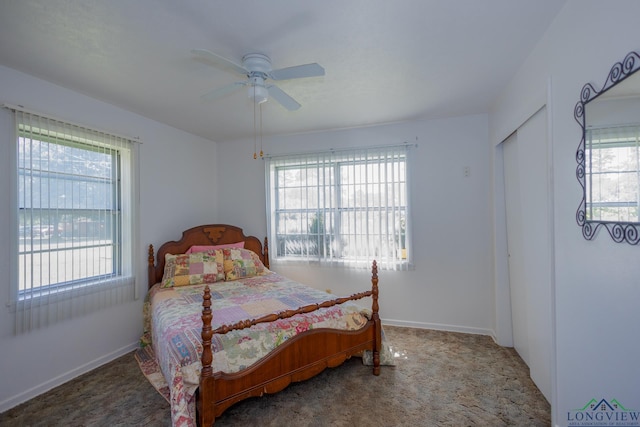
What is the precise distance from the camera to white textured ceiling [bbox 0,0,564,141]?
162 centimetres

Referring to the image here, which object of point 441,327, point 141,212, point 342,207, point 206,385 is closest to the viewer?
point 206,385

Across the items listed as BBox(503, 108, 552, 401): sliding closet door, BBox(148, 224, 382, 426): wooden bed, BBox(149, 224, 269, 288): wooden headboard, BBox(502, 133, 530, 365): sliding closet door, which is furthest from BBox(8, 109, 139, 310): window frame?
BBox(502, 133, 530, 365): sliding closet door

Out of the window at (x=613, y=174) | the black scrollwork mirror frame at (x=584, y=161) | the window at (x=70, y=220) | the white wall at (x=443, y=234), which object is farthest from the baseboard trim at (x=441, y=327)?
the window at (x=70, y=220)

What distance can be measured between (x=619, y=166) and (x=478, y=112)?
2326mm

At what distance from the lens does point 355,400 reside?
2135 mm

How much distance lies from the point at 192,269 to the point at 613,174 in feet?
11.4

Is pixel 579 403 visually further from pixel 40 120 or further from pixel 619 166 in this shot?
pixel 40 120

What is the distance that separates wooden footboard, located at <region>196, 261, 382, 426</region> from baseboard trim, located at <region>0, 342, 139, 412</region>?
1634 mm

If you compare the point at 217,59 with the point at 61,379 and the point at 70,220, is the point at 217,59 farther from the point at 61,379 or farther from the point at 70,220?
the point at 61,379

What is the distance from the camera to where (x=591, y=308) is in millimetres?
1456

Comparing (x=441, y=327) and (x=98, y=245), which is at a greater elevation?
(x=98, y=245)

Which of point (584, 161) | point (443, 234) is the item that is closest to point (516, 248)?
point (443, 234)

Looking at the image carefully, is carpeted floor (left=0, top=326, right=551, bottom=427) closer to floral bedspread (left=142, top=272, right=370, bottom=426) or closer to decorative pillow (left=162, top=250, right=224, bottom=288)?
floral bedspread (left=142, top=272, right=370, bottom=426)

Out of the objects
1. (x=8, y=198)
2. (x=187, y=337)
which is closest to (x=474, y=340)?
(x=187, y=337)
